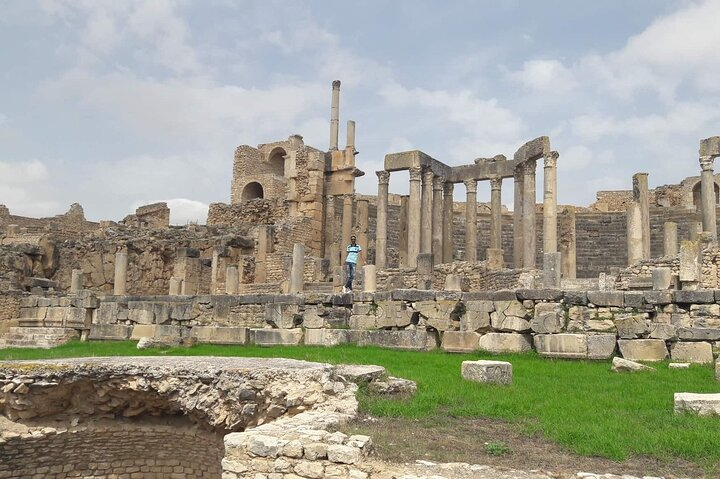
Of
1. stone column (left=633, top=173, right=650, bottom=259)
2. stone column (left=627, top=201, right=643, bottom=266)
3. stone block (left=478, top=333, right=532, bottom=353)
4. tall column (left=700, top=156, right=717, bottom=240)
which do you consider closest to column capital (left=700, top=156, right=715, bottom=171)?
tall column (left=700, top=156, right=717, bottom=240)

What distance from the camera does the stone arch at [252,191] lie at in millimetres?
43625

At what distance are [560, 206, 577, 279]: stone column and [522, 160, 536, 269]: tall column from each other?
6.60 ft

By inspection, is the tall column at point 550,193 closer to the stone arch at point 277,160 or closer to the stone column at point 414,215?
the stone column at point 414,215

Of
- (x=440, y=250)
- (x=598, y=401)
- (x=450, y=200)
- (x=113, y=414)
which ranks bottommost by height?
(x=113, y=414)

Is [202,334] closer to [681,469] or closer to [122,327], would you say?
[122,327]

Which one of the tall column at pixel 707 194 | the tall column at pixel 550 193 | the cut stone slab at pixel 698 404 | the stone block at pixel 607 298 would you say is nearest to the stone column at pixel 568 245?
the tall column at pixel 550 193

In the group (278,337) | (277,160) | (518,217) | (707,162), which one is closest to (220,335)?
(278,337)

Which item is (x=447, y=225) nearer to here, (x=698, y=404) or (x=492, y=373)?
(x=492, y=373)

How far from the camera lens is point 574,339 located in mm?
12258

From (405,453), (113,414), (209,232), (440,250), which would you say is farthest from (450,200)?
(405,453)

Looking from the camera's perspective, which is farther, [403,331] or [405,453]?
[403,331]

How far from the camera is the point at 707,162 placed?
24578mm

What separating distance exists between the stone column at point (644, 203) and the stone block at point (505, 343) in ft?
47.9

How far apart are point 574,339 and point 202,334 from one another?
29.9 feet
